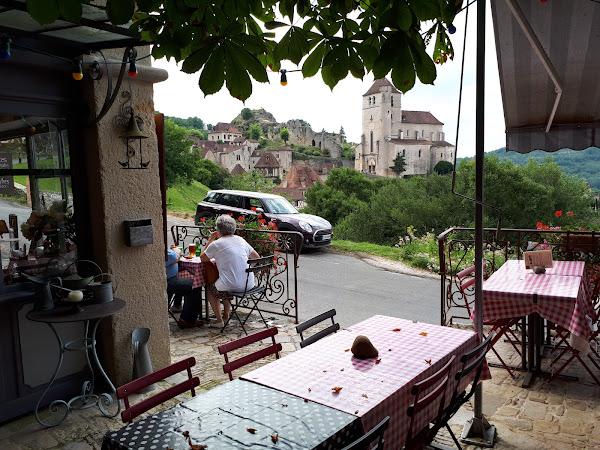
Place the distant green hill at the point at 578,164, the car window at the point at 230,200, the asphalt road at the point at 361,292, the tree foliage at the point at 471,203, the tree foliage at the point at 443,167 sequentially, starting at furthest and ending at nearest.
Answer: the tree foliage at the point at 443,167, the distant green hill at the point at 578,164, the tree foliage at the point at 471,203, the car window at the point at 230,200, the asphalt road at the point at 361,292

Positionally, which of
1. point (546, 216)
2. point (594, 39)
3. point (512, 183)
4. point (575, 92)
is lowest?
point (546, 216)

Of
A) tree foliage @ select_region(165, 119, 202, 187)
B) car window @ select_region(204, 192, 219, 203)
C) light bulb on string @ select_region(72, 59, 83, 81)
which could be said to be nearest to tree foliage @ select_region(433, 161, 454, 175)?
tree foliage @ select_region(165, 119, 202, 187)

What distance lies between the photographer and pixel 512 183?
2666 centimetres

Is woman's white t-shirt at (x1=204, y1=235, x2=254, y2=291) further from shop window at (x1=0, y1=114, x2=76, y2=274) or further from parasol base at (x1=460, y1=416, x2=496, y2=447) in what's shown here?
parasol base at (x1=460, y1=416, x2=496, y2=447)

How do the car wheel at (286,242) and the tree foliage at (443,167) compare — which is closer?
the car wheel at (286,242)

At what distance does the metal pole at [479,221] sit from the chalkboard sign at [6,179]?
3639 millimetres

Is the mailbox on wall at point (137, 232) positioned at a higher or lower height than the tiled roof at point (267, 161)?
lower

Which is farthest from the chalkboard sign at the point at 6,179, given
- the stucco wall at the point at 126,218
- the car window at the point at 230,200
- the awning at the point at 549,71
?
the car window at the point at 230,200

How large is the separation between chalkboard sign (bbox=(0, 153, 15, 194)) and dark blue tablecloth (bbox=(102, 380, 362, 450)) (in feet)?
8.70

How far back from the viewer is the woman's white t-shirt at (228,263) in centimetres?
620

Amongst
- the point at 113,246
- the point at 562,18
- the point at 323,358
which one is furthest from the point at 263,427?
the point at 562,18

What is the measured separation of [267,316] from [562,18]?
16.5 ft

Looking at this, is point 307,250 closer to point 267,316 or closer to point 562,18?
point 267,316

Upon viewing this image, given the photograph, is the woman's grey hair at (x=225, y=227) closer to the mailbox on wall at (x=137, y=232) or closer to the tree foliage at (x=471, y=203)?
the mailbox on wall at (x=137, y=232)
